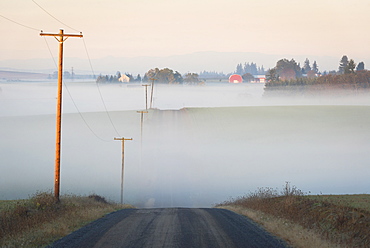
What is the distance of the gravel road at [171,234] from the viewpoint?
16038 mm

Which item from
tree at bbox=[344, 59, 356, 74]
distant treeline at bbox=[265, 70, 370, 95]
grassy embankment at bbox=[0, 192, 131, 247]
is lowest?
grassy embankment at bbox=[0, 192, 131, 247]

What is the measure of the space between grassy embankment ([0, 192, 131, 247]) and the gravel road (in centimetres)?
64

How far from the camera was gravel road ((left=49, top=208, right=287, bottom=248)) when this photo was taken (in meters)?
16.0

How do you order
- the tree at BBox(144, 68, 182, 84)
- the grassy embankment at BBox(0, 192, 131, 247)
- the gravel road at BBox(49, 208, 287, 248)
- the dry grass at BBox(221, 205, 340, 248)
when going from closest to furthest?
the dry grass at BBox(221, 205, 340, 248)
the gravel road at BBox(49, 208, 287, 248)
the grassy embankment at BBox(0, 192, 131, 247)
the tree at BBox(144, 68, 182, 84)

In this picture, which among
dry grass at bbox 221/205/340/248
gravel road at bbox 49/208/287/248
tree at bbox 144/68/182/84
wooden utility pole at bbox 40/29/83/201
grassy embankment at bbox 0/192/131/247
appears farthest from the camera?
tree at bbox 144/68/182/84

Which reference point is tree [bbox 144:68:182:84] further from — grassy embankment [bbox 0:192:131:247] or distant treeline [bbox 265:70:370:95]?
grassy embankment [bbox 0:192:131:247]

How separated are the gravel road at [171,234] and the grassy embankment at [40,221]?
639mm

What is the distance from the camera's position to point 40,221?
2083 centimetres

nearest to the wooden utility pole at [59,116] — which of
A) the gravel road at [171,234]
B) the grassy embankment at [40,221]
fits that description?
the grassy embankment at [40,221]

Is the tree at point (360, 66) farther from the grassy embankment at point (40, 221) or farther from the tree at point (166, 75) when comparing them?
the grassy embankment at point (40, 221)

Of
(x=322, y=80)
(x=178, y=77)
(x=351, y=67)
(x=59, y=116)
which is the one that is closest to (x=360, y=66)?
(x=351, y=67)

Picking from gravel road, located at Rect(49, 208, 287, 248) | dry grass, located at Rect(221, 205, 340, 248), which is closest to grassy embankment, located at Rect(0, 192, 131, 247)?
gravel road, located at Rect(49, 208, 287, 248)

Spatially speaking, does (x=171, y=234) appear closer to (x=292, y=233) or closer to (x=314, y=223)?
(x=292, y=233)

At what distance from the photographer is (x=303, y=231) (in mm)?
18375
